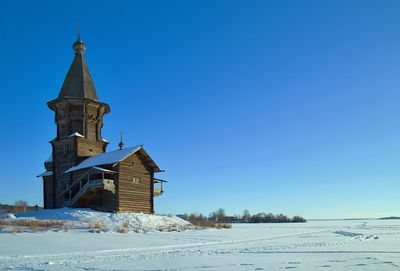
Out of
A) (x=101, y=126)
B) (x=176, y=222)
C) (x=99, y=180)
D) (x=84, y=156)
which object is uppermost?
(x=101, y=126)

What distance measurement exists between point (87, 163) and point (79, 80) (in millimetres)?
8406

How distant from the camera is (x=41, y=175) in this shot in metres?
39.2

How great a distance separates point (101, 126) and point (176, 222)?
12093 mm

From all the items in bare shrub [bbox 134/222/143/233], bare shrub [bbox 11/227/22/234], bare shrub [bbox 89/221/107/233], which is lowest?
bare shrub [bbox 134/222/143/233]

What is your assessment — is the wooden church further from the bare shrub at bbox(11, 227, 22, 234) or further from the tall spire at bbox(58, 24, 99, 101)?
the bare shrub at bbox(11, 227, 22, 234)

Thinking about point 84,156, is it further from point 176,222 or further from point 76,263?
point 76,263

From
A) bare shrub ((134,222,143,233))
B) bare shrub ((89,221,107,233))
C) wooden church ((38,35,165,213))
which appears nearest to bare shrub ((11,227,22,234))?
bare shrub ((89,221,107,233))

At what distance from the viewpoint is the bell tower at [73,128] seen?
1435 inches

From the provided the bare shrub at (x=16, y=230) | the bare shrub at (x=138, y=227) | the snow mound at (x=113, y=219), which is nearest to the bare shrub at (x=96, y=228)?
the snow mound at (x=113, y=219)

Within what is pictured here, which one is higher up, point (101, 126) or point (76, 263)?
point (101, 126)

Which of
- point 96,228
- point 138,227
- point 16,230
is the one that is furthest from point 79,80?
point 16,230

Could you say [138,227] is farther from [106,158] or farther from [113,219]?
[106,158]

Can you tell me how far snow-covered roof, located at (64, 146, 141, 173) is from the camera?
3309cm

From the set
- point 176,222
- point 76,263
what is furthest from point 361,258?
point 176,222
